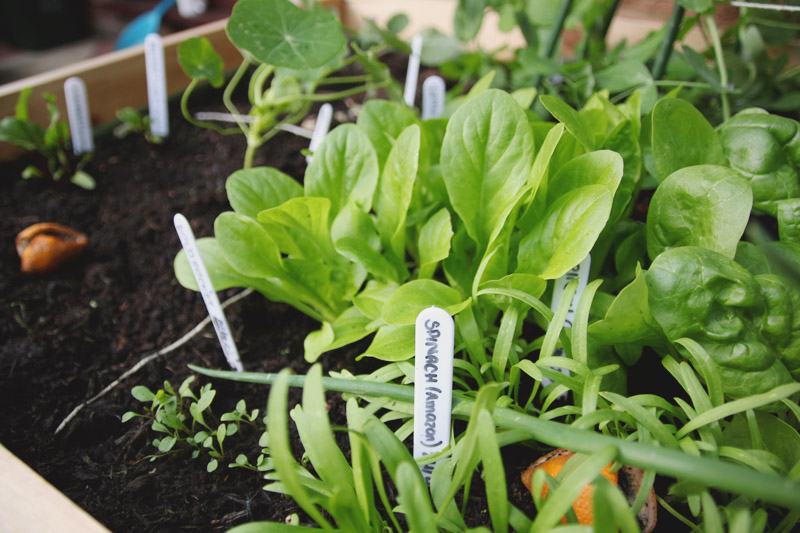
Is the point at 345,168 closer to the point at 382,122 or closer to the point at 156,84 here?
the point at 382,122

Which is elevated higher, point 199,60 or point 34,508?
point 199,60

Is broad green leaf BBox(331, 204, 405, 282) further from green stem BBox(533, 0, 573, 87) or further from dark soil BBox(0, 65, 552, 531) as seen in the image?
green stem BBox(533, 0, 573, 87)

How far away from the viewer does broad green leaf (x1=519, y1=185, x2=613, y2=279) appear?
562 mm

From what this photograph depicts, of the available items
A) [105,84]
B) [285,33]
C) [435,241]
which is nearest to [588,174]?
[435,241]

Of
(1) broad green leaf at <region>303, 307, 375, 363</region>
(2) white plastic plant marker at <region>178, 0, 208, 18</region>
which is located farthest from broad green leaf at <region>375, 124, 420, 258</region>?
(2) white plastic plant marker at <region>178, 0, 208, 18</region>

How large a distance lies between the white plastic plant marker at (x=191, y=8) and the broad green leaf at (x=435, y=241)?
242 cm

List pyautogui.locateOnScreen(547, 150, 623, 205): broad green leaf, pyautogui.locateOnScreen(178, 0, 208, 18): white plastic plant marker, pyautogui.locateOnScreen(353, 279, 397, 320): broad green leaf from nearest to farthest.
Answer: pyautogui.locateOnScreen(547, 150, 623, 205): broad green leaf
pyautogui.locateOnScreen(353, 279, 397, 320): broad green leaf
pyautogui.locateOnScreen(178, 0, 208, 18): white plastic plant marker

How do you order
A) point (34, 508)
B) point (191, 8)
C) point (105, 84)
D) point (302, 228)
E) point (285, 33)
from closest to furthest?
point (34, 508), point (302, 228), point (285, 33), point (105, 84), point (191, 8)

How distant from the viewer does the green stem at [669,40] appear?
851 mm

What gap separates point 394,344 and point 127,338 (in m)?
0.46

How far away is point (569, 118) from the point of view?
62 cm

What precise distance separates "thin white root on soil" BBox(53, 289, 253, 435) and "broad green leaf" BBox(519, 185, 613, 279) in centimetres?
47

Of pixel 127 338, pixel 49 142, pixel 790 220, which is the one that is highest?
pixel 790 220

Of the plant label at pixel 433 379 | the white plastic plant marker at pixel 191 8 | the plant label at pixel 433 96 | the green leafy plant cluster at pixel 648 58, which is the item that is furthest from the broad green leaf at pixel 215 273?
the white plastic plant marker at pixel 191 8
